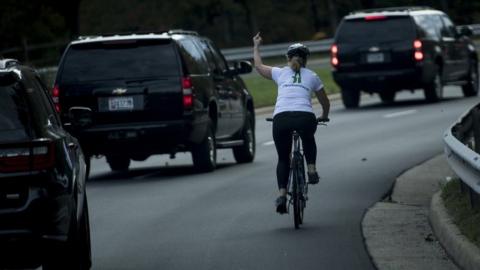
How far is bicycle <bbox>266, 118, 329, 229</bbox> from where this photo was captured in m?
13.5

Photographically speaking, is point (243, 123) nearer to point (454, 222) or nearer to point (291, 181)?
point (291, 181)

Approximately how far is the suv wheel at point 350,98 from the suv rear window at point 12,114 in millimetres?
24270

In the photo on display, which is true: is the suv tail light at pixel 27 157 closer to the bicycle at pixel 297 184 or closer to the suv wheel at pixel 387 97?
the bicycle at pixel 297 184

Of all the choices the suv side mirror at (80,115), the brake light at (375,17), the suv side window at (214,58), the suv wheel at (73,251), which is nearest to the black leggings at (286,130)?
the suv side mirror at (80,115)

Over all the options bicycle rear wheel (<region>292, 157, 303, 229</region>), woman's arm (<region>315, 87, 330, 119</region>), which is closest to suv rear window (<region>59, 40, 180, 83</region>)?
woman's arm (<region>315, 87, 330, 119</region>)

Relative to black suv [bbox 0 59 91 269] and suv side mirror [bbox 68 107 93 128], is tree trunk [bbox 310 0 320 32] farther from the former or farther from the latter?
black suv [bbox 0 59 91 269]

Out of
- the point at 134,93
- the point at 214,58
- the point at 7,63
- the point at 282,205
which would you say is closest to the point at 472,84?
the point at 214,58

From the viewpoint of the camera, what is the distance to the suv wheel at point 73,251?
376 inches

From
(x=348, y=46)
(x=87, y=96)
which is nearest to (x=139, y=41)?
(x=87, y=96)

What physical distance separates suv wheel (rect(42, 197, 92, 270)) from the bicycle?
304 centimetres

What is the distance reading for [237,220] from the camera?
14430mm

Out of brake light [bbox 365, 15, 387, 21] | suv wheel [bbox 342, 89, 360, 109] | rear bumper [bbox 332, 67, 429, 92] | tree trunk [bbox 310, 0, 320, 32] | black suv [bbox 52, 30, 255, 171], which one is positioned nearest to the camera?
black suv [bbox 52, 30, 255, 171]

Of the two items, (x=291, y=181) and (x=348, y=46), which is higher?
(x=291, y=181)

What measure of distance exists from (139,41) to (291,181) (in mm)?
6303
